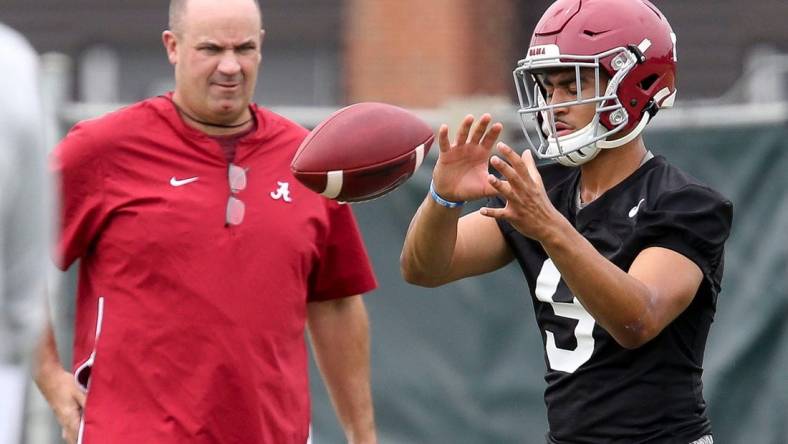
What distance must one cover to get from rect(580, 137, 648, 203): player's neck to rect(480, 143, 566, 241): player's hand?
1.44 ft

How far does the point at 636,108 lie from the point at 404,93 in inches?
249

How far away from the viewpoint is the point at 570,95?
3.67 meters

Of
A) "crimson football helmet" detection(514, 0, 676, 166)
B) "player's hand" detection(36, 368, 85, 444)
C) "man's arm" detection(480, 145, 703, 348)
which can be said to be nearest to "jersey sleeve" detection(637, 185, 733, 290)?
"man's arm" detection(480, 145, 703, 348)

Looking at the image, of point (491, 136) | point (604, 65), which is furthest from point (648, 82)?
point (491, 136)

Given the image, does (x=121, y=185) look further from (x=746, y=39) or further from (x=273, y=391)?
(x=746, y=39)

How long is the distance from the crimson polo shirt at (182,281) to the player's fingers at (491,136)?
1.03 meters

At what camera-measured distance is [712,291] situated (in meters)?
3.60

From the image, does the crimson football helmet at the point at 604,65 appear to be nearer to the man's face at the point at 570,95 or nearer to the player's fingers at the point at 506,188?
the man's face at the point at 570,95

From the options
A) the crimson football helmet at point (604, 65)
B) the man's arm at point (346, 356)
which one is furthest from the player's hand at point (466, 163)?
the man's arm at point (346, 356)

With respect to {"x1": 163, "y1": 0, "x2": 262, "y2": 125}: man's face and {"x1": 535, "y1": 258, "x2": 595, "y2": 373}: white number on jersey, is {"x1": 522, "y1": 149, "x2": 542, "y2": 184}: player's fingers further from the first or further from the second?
{"x1": 163, "y1": 0, "x2": 262, "y2": 125}: man's face

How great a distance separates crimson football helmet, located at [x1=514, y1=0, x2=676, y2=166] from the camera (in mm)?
3629

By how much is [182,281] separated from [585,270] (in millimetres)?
1440

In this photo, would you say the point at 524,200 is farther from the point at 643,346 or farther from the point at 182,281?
the point at 182,281

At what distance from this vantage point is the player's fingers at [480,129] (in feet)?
11.6
